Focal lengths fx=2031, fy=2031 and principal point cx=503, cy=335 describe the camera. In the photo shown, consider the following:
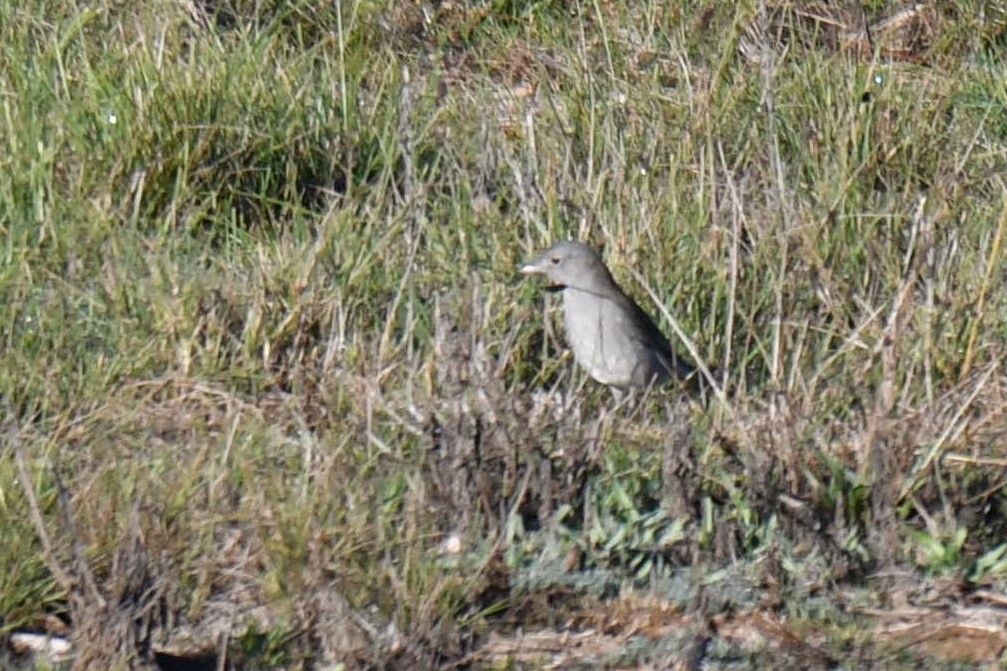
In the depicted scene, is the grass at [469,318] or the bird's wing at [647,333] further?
the bird's wing at [647,333]

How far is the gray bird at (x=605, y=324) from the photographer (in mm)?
5301

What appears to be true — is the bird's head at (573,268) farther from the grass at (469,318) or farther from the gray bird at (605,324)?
the grass at (469,318)

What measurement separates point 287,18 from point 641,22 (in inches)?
49.3

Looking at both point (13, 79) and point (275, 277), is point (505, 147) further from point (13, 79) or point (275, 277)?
point (13, 79)

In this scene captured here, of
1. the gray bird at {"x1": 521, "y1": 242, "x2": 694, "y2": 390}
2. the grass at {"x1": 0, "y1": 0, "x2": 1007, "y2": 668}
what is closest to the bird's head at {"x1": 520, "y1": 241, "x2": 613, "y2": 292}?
the gray bird at {"x1": 521, "y1": 242, "x2": 694, "y2": 390}

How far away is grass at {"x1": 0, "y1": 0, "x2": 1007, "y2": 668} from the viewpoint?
411 centimetres

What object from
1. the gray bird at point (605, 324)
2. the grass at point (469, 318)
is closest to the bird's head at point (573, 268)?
the gray bird at point (605, 324)

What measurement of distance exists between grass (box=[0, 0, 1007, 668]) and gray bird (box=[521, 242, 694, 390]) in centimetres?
8

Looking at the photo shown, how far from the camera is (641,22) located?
720cm

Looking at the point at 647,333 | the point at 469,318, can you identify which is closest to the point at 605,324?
the point at 647,333

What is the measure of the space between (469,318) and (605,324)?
2.15 feet

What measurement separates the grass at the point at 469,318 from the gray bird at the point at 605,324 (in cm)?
8

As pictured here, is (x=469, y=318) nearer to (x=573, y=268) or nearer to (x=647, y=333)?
(x=573, y=268)

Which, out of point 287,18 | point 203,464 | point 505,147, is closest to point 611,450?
point 203,464
